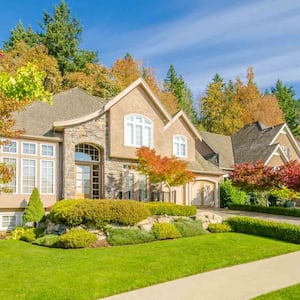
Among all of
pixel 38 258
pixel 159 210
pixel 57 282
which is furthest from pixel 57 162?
pixel 57 282

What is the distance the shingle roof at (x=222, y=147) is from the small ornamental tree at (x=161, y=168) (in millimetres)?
11120

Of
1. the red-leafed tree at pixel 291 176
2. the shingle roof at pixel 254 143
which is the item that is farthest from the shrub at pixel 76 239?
the shingle roof at pixel 254 143

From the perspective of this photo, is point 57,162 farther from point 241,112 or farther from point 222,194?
point 241,112

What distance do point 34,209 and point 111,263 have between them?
809 cm

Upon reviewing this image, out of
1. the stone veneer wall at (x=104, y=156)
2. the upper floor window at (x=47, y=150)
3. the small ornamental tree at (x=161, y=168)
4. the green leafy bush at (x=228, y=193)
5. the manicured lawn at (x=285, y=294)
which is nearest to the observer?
the manicured lawn at (x=285, y=294)

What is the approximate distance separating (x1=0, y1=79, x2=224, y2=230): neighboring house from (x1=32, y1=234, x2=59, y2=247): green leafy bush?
4.03m

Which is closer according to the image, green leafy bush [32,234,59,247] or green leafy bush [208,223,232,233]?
green leafy bush [32,234,59,247]

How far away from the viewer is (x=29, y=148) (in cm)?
1917

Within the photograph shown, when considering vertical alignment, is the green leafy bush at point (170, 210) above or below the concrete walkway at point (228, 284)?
above

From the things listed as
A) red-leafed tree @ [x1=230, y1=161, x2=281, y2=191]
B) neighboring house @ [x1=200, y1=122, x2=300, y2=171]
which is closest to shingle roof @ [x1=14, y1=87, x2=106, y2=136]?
red-leafed tree @ [x1=230, y1=161, x2=281, y2=191]

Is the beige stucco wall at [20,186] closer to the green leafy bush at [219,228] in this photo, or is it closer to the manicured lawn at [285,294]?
the green leafy bush at [219,228]

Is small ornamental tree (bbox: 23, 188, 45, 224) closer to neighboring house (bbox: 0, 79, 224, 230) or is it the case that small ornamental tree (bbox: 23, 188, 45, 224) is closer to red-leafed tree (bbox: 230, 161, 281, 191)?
neighboring house (bbox: 0, 79, 224, 230)

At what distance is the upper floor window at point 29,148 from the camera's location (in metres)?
19.0

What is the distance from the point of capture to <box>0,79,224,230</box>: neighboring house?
1889 centimetres
